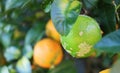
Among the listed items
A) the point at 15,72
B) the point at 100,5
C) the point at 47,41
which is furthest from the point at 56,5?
the point at 15,72

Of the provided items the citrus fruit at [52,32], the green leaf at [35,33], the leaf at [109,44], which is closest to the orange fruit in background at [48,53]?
the citrus fruit at [52,32]

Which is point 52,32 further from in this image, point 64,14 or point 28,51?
→ point 64,14

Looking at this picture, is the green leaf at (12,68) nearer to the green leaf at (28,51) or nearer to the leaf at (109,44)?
the green leaf at (28,51)

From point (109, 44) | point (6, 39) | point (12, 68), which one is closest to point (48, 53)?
point (12, 68)

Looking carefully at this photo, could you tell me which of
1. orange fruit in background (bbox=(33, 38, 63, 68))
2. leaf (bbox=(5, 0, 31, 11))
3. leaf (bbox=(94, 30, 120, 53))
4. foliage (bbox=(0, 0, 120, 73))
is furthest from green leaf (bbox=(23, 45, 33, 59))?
leaf (bbox=(94, 30, 120, 53))

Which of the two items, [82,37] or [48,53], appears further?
[48,53]

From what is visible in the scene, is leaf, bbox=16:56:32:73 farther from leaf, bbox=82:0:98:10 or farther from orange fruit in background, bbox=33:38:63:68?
leaf, bbox=82:0:98:10
